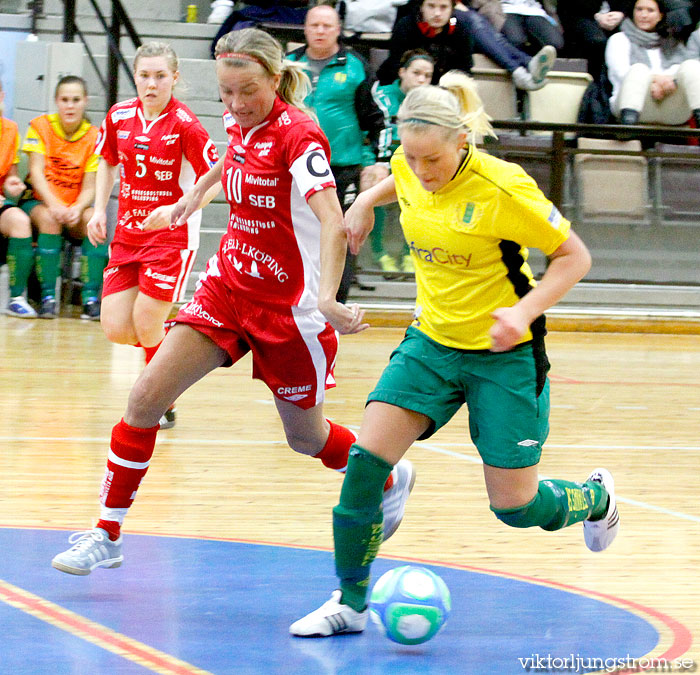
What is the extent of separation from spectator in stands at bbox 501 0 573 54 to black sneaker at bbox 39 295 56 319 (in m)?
4.66

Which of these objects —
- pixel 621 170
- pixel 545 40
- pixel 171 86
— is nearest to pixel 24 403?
pixel 171 86

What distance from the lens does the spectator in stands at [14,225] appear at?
32.8 feet

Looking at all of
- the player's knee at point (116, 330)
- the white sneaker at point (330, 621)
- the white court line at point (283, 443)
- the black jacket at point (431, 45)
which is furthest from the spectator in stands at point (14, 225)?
the white sneaker at point (330, 621)

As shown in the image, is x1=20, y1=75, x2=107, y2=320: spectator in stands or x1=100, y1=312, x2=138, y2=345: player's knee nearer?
x1=100, y1=312, x2=138, y2=345: player's knee

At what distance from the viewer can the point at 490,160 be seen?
A: 342 centimetres

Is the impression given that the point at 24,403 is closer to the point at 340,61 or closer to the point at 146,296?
the point at 146,296

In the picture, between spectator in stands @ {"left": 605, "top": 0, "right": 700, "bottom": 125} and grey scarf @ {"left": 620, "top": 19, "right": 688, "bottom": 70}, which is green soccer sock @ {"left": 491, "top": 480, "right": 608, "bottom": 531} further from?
grey scarf @ {"left": 620, "top": 19, "right": 688, "bottom": 70}

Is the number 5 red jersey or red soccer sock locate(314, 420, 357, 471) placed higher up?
the number 5 red jersey

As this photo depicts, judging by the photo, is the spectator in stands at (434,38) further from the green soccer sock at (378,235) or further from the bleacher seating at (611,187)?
the bleacher seating at (611,187)

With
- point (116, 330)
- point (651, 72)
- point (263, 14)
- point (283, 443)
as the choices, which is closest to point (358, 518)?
point (283, 443)

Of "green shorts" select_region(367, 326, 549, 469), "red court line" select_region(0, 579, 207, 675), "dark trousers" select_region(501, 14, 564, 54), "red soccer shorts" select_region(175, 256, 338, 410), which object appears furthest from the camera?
"dark trousers" select_region(501, 14, 564, 54)

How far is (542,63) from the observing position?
10.8 m

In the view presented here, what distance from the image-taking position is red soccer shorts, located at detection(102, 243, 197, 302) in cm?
592

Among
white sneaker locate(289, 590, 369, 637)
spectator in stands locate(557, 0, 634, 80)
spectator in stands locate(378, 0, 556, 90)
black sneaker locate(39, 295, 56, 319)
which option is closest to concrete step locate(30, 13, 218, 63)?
spectator in stands locate(378, 0, 556, 90)
